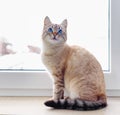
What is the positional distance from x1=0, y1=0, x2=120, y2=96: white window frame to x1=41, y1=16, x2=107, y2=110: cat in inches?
5.5

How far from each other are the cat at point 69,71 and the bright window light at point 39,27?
145 millimetres

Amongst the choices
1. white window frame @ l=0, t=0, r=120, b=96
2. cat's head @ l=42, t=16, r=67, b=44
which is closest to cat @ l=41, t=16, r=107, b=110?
cat's head @ l=42, t=16, r=67, b=44

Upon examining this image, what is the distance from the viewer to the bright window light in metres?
1.25

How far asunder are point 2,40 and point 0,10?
149 mm

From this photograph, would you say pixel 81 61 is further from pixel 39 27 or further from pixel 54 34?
pixel 39 27

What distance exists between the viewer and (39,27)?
4.17 ft

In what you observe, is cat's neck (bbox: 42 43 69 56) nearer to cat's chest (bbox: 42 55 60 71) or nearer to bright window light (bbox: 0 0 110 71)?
cat's chest (bbox: 42 55 60 71)

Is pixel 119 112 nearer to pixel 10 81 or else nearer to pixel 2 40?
pixel 10 81

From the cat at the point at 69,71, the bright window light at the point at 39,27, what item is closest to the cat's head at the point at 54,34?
the cat at the point at 69,71

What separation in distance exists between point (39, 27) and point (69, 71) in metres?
0.31

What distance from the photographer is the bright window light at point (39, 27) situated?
1.25 metres

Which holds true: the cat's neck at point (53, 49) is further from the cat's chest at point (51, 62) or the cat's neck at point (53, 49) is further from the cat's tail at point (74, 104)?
the cat's tail at point (74, 104)

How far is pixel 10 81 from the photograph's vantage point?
4.06ft

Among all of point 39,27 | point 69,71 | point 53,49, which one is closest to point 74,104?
point 69,71
